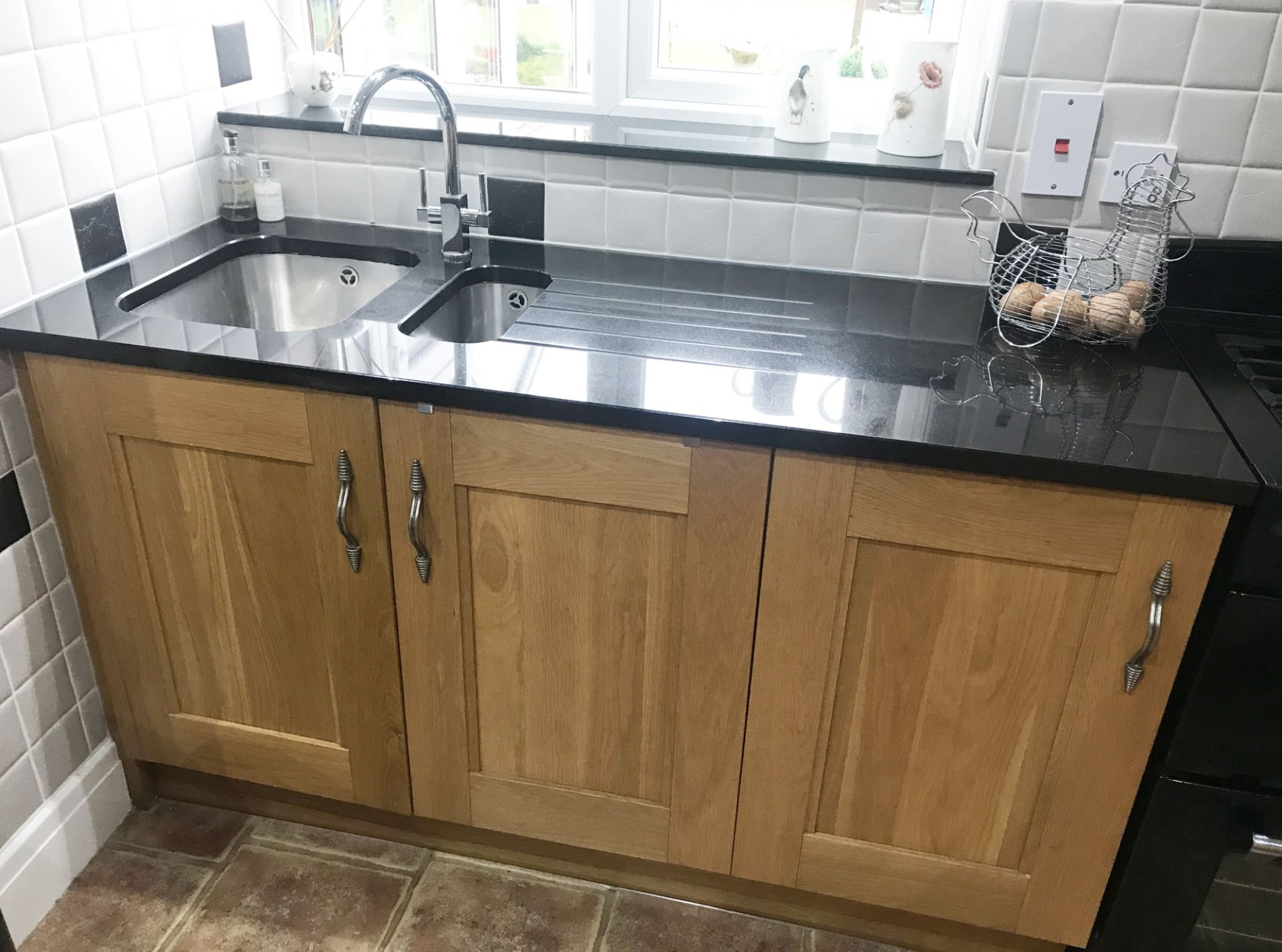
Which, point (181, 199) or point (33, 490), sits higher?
point (181, 199)

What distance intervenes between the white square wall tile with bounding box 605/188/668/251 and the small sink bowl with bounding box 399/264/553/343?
18cm

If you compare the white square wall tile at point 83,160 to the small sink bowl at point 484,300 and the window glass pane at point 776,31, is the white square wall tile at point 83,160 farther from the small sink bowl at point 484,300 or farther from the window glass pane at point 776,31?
the window glass pane at point 776,31

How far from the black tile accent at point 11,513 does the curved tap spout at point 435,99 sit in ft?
2.26

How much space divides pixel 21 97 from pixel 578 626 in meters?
1.04

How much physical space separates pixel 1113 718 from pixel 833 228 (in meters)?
0.86

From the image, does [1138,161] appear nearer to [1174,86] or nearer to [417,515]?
[1174,86]

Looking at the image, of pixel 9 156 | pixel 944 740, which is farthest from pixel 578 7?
pixel 944 740

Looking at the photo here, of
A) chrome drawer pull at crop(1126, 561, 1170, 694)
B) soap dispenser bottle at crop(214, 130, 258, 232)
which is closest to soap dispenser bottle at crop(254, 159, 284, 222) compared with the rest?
soap dispenser bottle at crop(214, 130, 258, 232)

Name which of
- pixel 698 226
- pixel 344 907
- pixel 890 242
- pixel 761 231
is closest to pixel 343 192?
pixel 698 226

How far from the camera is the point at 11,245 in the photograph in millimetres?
1443

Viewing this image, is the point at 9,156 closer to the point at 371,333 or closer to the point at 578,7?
the point at 371,333

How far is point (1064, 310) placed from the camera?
1.46 meters

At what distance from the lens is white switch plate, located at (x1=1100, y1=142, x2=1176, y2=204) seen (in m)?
1.54

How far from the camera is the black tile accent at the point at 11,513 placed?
1.47 meters
